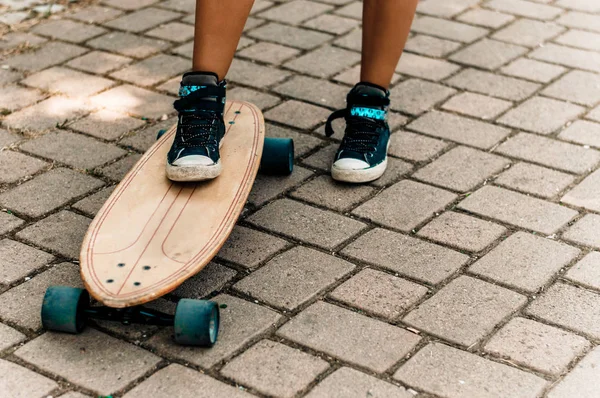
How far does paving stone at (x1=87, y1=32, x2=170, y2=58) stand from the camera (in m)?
3.97

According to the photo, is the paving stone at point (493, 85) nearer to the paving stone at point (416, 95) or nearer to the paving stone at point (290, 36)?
the paving stone at point (416, 95)

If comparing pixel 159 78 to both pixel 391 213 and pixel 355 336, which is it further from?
pixel 355 336

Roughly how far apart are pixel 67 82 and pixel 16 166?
708 millimetres

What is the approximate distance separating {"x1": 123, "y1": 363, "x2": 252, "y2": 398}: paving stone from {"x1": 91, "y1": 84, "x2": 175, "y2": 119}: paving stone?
5.03ft

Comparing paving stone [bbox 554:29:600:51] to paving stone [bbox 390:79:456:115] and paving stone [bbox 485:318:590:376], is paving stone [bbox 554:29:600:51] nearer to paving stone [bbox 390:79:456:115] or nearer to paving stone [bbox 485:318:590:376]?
paving stone [bbox 390:79:456:115]

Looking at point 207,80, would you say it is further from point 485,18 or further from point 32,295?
point 485,18

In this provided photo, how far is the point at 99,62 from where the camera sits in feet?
12.7

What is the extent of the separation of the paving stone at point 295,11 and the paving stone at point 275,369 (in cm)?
241

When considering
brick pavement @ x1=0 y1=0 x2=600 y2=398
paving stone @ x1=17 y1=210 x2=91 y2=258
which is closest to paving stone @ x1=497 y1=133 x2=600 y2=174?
brick pavement @ x1=0 y1=0 x2=600 y2=398

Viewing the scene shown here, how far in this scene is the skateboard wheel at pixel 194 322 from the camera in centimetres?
217

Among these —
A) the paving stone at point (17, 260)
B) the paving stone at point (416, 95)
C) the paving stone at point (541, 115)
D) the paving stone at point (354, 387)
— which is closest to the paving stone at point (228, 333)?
the paving stone at point (354, 387)

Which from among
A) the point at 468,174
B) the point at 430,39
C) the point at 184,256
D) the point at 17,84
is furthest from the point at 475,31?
the point at 184,256

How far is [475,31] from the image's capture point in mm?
4230

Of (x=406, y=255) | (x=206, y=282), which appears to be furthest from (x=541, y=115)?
(x=206, y=282)
